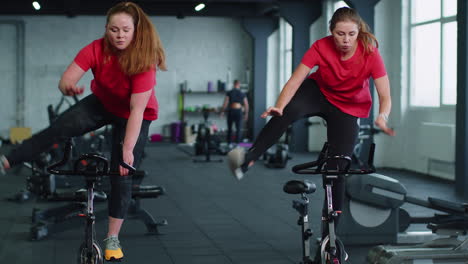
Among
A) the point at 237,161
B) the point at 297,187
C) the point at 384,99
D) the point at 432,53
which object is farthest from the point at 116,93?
the point at 432,53

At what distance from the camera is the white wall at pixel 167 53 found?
1756cm

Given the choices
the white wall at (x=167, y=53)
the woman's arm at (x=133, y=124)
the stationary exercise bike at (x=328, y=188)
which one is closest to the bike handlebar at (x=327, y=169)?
the stationary exercise bike at (x=328, y=188)

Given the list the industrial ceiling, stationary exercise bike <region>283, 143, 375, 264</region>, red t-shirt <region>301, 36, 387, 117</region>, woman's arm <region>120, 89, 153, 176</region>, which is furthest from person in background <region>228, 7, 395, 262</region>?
the industrial ceiling

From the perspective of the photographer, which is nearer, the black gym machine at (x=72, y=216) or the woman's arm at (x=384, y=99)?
the woman's arm at (x=384, y=99)

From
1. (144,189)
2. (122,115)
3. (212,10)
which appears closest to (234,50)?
(212,10)

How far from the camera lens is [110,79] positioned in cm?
328

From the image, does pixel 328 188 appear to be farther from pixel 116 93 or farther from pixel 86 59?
pixel 86 59

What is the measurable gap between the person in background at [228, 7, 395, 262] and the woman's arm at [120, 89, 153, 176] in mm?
474

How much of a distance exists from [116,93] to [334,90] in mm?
1115

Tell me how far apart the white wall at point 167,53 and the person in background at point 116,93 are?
14.6 m

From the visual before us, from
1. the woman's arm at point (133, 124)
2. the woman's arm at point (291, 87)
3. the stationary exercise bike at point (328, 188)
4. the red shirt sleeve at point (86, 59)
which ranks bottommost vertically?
the stationary exercise bike at point (328, 188)

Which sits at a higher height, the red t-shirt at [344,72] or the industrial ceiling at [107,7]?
the industrial ceiling at [107,7]

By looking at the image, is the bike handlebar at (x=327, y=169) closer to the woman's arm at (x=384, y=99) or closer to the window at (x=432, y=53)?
the woman's arm at (x=384, y=99)

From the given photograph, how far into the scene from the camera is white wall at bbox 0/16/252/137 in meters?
17.6
